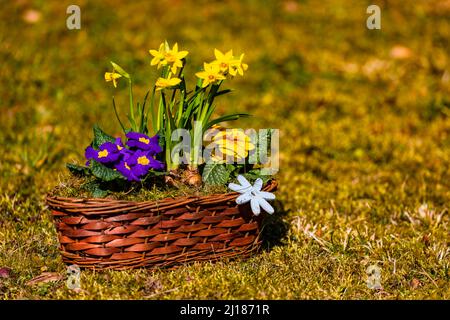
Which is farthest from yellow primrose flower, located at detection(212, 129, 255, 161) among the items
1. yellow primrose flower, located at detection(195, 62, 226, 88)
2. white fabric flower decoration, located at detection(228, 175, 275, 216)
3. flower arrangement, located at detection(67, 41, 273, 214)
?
yellow primrose flower, located at detection(195, 62, 226, 88)

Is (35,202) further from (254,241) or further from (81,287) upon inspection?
(254,241)

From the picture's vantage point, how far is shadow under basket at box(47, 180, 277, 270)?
8.77 ft

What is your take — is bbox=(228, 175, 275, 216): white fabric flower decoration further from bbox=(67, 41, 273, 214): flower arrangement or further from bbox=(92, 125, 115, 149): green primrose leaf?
bbox=(92, 125, 115, 149): green primrose leaf

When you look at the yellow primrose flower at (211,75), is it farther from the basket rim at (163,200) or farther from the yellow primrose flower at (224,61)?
the basket rim at (163,200)

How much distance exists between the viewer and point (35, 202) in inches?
145

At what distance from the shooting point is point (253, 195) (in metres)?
2.81

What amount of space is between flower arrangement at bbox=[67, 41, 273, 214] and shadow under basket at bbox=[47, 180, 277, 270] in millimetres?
138

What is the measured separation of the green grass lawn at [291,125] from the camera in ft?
9.27

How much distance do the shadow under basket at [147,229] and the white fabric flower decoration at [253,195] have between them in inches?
1.5

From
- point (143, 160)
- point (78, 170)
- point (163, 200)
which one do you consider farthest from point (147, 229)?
point (78, 170)

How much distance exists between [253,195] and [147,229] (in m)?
0.49
